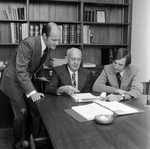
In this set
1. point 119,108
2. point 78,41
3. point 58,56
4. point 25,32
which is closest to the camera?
point 119,108

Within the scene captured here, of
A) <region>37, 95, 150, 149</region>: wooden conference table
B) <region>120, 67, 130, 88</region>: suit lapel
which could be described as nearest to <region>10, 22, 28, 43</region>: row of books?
<region>120, 67, 130, 88</region>: suit lapel

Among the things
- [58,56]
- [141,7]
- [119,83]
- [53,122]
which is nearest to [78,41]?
[58,56]

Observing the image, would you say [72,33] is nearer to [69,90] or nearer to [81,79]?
[81,79]

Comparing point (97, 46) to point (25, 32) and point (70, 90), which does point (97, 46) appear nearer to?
point (25, 32)

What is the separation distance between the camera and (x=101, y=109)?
143 centimetres

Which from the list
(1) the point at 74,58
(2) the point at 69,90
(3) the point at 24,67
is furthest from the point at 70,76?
(3) the point at 24,67

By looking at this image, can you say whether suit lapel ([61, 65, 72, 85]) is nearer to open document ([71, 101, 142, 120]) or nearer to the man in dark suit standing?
the man in dark suit standing

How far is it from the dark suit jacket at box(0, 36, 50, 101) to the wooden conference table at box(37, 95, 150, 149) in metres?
0.61

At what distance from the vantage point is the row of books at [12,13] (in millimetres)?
3100

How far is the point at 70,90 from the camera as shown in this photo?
1859 millimetres

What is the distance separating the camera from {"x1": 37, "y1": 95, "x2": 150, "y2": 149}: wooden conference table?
3.09 feet

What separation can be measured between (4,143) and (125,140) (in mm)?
1902

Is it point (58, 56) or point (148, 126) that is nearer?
point (148, 126)

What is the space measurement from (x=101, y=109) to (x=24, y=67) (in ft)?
3.05
